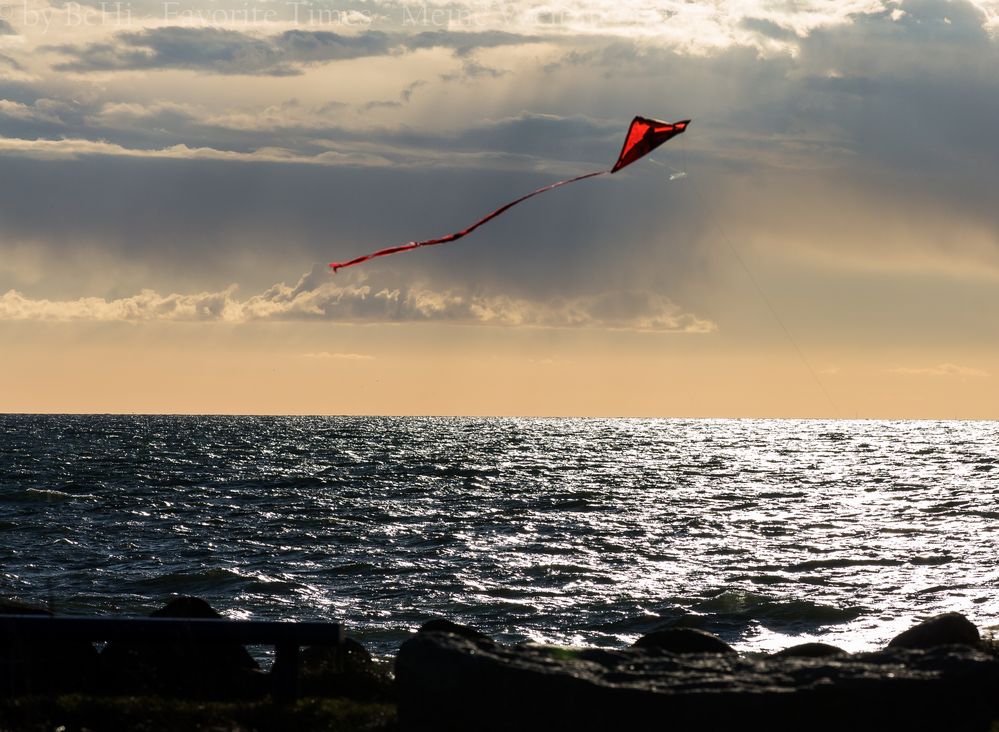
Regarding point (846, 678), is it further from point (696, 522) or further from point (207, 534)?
point (696, 522)

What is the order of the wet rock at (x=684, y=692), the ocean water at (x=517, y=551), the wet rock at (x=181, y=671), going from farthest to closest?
1. the ocean water at (x=517, y=551)
2. the wet rock at (x=181, y=671)
3. the wet rock at (x=684, y=692)

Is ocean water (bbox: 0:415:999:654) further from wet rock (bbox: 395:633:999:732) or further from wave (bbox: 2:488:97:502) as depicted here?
wet rock (bbox: 395:633:999:732)

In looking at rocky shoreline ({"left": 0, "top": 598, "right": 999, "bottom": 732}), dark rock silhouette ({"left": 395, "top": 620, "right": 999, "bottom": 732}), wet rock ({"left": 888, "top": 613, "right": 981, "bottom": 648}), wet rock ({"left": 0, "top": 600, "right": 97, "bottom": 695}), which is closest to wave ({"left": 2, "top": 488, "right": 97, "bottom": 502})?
wet rock ({"left": 0, "top": 600, "right": 97, "bottom": 695})

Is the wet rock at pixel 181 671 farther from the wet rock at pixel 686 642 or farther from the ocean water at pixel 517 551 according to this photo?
the ocean water at pixel 517 551

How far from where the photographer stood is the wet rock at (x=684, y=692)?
6.93 meters

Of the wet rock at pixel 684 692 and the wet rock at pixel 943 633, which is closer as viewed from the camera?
the wet rock at pixel 684 692

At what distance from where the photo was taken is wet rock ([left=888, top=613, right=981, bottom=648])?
411 inches

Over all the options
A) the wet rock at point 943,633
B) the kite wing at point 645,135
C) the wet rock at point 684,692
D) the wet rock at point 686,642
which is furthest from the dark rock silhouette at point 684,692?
the kite wing at point 645,135

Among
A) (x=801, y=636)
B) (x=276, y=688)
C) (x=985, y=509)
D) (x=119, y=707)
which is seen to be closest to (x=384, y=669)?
(x=276, y=688)

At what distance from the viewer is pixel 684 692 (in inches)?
274

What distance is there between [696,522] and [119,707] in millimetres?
31210

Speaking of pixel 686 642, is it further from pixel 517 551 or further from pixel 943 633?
pixel 517 551

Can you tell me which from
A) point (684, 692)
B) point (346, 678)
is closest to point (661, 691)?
point (684, 692)

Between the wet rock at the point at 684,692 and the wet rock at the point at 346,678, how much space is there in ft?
6.73
